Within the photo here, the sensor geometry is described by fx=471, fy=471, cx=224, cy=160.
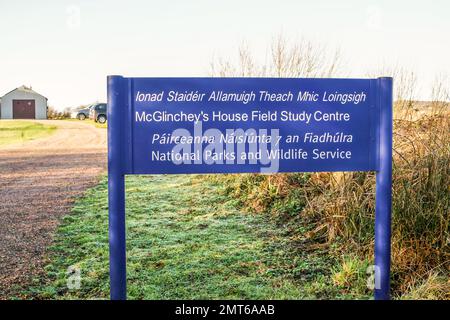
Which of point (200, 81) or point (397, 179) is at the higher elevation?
point (200, 81)

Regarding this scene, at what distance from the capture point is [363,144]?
3500 millimetres

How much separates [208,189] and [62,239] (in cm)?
312

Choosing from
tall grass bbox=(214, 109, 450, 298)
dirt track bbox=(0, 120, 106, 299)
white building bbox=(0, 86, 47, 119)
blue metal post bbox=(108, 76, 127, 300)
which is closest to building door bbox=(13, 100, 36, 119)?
white building bbox=(0, 86, 47, 119)

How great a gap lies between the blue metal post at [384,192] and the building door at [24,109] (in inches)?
1846

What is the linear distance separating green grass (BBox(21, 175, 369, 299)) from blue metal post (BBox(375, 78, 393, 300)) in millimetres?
415

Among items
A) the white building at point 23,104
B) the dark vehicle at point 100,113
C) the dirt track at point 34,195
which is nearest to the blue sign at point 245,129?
the dirt track at point 34,195

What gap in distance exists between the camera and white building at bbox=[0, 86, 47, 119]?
151 feet

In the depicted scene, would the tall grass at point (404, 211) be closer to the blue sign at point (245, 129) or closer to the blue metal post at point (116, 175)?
the blue sign at point (245, 129)

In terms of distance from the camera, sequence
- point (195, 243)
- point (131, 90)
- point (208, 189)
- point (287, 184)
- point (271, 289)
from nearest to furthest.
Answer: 1. point (131, 90)
2. point (271, 289)
3. point (195, 243)
4. point (287, 184)
5. point (208, 189)

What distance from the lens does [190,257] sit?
15.3 feet

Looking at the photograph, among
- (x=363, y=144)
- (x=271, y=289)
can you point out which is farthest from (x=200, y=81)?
(x=271, y=289)

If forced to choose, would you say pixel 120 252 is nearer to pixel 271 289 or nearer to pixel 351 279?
pixel 271 289

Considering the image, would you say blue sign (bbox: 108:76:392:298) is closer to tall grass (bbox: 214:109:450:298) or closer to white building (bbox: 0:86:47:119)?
tall grass (bbox: 214:109:450:298)

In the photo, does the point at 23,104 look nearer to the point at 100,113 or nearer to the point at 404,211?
the point at 100,113
